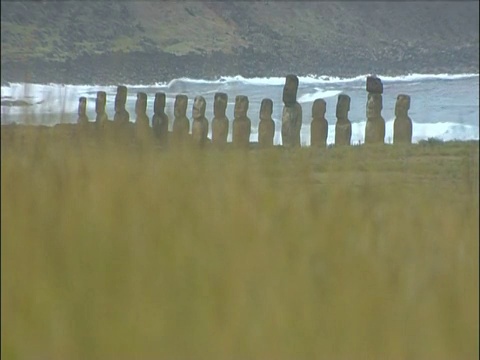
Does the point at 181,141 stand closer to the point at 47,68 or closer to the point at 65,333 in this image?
the point at 47,68

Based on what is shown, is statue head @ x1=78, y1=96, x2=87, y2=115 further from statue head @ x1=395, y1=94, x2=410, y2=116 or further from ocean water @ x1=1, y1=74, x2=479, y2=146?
statue head @ x1=395, y1=94, x2=410, y2=116

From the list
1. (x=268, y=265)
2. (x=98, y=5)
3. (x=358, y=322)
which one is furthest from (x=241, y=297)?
(x=98, y=5)

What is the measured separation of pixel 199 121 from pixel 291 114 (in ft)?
2.35

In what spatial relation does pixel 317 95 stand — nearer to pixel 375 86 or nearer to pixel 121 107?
pixel 375 86

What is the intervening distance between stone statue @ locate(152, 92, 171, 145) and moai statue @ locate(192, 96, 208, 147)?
6.5 inches

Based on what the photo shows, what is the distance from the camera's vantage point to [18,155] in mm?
4887

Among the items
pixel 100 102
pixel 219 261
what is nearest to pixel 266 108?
pixel 100 102

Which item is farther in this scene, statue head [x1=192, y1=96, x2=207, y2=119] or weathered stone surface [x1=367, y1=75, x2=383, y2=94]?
weathered stone surface [x1=367, y1=75, x2=383, y2=94]

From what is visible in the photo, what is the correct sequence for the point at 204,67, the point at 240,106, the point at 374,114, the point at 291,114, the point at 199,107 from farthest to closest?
the point at 374,114 → the point at 291,114 → the point at 240,106 → the point at 199,107 → the point at 204,67

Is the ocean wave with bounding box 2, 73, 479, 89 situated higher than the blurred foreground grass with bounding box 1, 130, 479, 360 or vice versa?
the ocean wave with bounding box 2, 73, 479, 89

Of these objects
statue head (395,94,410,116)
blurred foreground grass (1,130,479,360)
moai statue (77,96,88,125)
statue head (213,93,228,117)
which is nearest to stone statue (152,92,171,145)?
blurred foreground grass (1,130,479,360)

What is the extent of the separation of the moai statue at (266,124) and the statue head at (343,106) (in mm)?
417

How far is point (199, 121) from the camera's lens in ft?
18.7

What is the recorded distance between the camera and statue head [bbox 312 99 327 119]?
20.4ft
